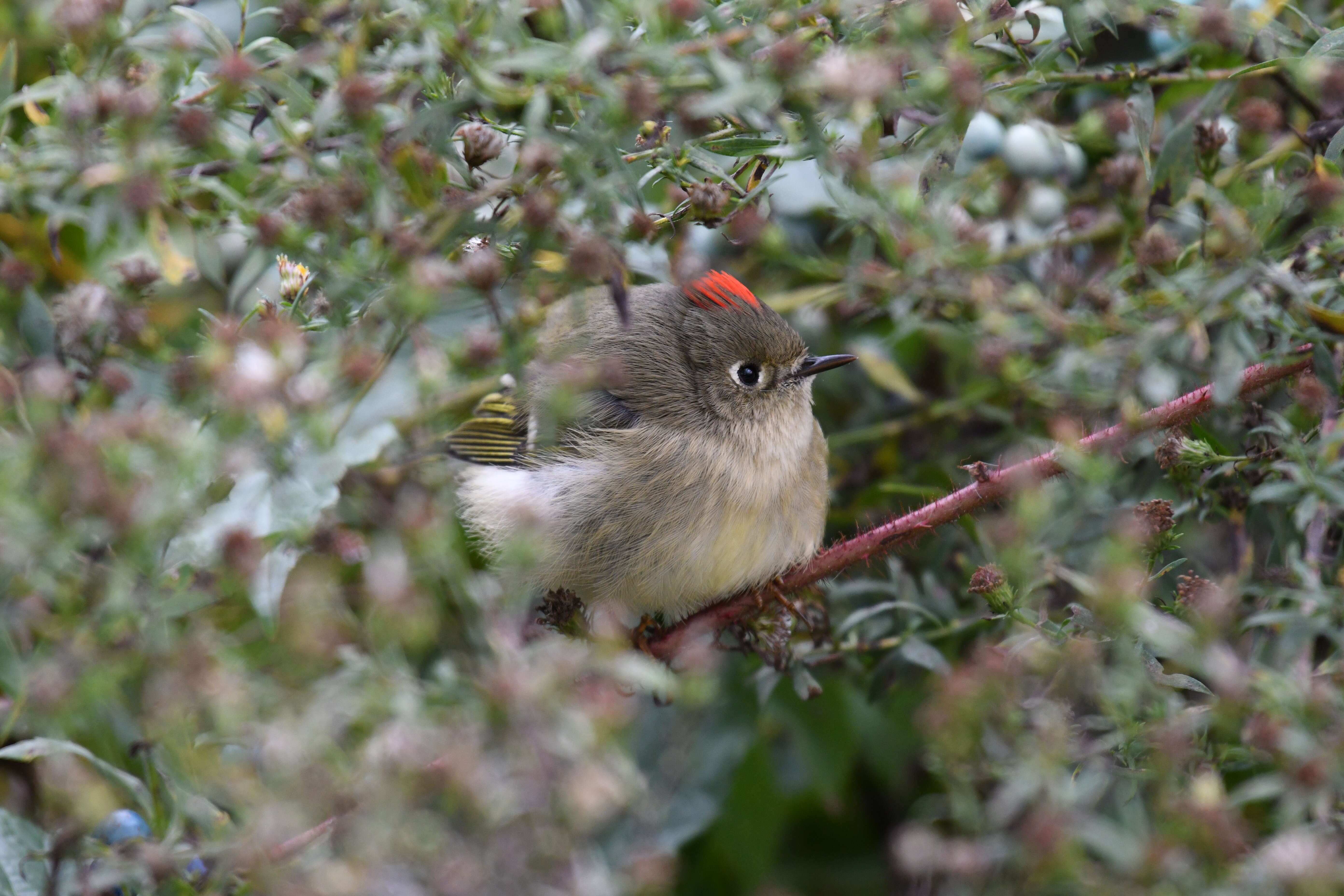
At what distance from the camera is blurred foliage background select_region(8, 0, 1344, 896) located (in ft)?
3.39

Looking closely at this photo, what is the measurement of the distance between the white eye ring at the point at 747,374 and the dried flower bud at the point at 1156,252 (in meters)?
1.05

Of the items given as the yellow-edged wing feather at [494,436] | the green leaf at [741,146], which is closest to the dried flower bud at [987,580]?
the green leaf at [741,146]

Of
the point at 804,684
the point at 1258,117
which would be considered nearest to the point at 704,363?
the point at 804,684

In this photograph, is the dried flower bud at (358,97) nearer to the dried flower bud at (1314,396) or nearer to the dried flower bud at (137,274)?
the dried flower bud at (137,274)

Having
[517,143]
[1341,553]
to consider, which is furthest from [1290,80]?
[517,143]

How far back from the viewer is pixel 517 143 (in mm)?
1839

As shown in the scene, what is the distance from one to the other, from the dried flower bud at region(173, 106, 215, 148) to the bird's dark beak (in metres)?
1.53

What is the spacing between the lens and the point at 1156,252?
6.04 feet

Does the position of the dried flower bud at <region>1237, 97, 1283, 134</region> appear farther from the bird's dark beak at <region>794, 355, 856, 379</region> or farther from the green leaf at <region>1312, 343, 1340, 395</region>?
the bird's dark beak at <region>794, 355, 856, 379</region>

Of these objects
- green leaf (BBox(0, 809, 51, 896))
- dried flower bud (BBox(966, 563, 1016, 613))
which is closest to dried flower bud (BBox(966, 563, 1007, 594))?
dried flower bud (BBox(966, 563, 1016, 613))

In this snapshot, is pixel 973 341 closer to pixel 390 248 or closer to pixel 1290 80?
pixel 1290 80

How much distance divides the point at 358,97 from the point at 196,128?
0.20 m

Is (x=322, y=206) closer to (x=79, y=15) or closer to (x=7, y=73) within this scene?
(x=79, y=15)

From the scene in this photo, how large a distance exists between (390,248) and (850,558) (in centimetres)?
102
